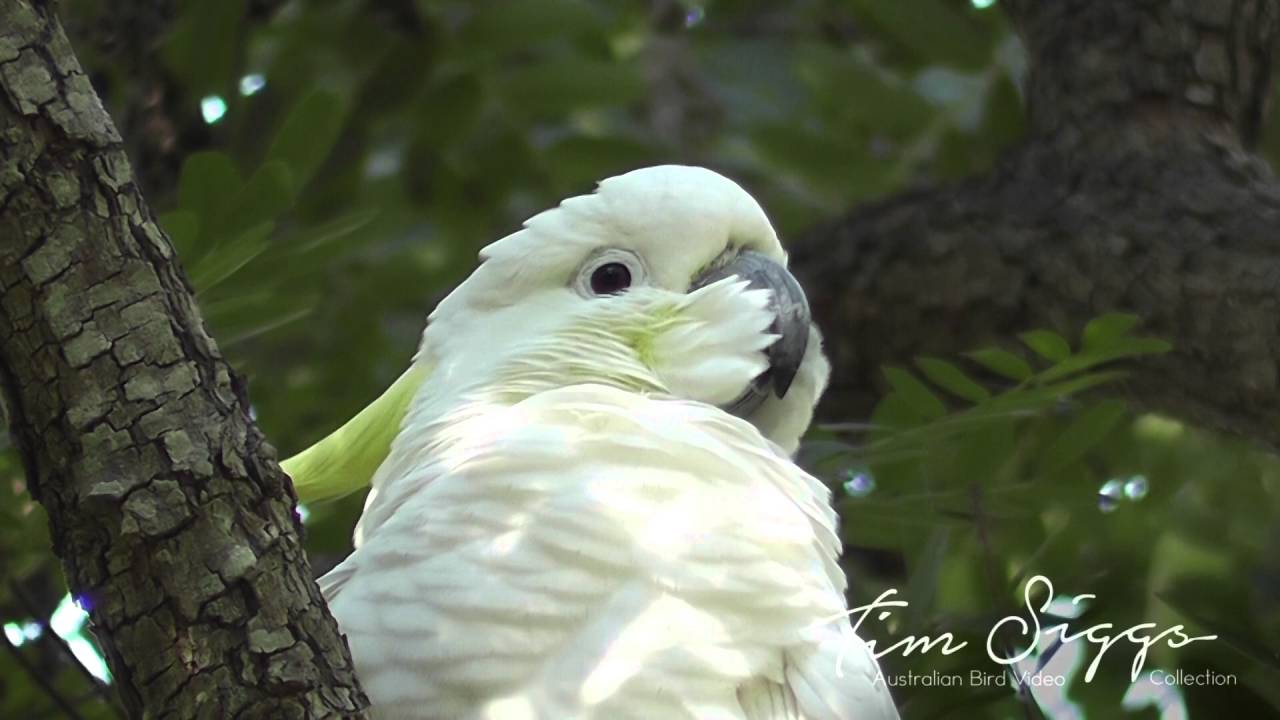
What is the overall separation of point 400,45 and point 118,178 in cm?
195

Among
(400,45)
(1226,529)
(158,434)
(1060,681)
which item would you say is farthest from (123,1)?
(1226,529)

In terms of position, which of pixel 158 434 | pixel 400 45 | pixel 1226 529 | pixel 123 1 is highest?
pixel 123 1

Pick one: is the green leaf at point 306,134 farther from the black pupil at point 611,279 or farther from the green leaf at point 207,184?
the black pupil at point 611,279

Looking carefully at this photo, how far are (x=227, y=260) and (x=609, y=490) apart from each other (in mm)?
639

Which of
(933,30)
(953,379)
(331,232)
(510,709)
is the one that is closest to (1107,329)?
(953,379)

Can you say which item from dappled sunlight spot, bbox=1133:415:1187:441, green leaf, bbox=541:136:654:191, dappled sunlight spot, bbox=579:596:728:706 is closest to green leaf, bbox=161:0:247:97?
green leaf, bbox=541:136:654:191

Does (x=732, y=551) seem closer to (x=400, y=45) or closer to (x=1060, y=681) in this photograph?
(x=1060, y=681)

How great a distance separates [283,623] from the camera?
51.7 inches

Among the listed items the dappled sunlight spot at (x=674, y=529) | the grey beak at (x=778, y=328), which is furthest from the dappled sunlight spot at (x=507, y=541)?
the grey beak at (x=778, y=328)

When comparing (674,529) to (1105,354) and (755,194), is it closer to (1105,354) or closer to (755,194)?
(1105,354)

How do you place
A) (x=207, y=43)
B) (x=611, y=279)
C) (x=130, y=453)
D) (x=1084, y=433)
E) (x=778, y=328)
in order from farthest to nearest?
(x=207, y=43) < (x=1084, y=433) < (x=611, y=279) < (x=778, y=328) < (x=130, y=453)

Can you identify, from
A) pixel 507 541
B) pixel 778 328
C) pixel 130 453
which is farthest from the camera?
pixel 778 328

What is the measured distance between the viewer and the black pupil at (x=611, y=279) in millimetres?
2088

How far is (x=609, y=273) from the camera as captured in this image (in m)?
2.10
